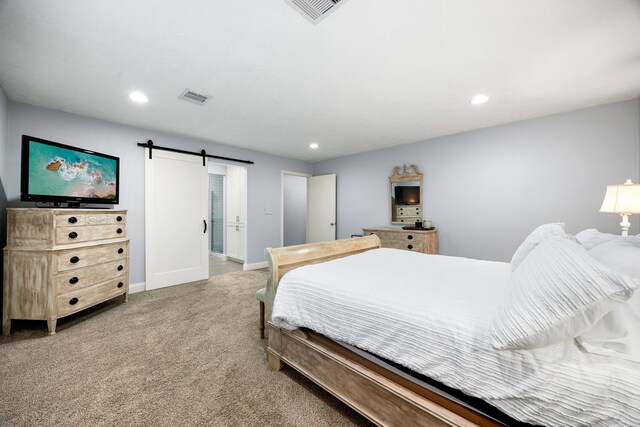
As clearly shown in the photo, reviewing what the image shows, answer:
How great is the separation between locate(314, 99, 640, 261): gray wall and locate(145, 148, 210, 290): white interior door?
3.36 m

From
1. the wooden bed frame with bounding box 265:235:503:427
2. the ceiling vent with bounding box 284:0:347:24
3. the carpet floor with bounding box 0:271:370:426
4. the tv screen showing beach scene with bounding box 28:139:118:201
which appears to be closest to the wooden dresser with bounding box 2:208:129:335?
the carpet floor with bounding box 0:271:370:426

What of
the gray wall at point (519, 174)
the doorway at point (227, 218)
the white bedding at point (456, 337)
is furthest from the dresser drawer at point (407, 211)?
the doorway at point (227, 218)

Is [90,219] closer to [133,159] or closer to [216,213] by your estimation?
[133,159]

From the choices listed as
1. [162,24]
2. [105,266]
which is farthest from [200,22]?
[105,266]

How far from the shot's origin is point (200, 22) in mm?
1560

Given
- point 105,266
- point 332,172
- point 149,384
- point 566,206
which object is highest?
point 332,172

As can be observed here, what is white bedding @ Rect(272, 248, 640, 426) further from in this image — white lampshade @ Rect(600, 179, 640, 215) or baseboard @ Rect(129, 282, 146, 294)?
baseboard @ Rect(129, 282, 146, 294)

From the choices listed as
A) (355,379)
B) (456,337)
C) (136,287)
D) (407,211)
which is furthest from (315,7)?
(136,287)

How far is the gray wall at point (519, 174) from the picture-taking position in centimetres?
275

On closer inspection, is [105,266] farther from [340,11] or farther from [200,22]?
[340,11]

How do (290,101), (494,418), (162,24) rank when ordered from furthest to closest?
(290,101) → (162,24) → (494,418)

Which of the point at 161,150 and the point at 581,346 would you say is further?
the point at 161,150

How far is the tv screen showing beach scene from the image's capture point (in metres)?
2.39

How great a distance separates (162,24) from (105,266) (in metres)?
2.60
